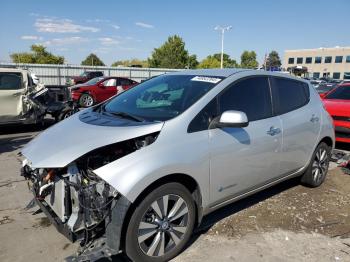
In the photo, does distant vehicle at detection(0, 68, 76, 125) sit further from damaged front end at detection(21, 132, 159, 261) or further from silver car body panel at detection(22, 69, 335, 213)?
damaged front end at detection(21, 132, 159, 261)

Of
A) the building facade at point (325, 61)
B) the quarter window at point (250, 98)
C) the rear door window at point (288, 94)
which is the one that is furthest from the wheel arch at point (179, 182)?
the building facade at point (325, 61)

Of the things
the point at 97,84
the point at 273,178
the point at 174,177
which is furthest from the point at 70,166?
the point at 97,84

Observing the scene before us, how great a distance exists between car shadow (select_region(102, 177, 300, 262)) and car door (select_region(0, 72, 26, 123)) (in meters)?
6.75

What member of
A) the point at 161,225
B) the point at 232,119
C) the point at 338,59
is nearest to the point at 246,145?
the point at 232,119

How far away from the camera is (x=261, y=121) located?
3.77m

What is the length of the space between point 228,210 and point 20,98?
22.5ft

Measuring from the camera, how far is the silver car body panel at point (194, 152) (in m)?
2.68

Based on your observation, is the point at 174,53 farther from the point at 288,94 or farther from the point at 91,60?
the point at 288,94

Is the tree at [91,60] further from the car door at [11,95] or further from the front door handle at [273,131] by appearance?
the front door handle at [273,131]

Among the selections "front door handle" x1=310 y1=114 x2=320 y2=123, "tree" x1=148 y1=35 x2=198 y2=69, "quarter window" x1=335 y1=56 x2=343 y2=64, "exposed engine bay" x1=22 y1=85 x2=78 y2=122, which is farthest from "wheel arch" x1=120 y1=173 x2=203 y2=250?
"quarter window" x1=335 y1=56 x2=343 y2=64

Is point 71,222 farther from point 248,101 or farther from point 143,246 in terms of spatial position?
point 248,101

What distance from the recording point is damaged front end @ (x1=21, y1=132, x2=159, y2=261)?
104 inches

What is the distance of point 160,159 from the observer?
278 centimetres

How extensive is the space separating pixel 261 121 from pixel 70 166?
7.02ft
